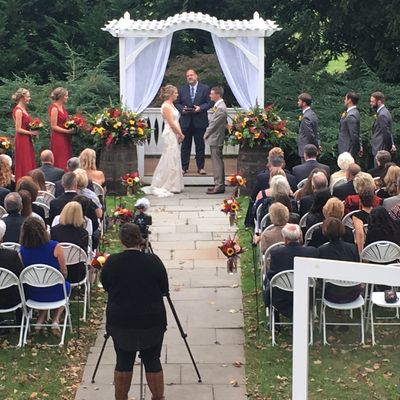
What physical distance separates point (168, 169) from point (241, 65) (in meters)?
2.50

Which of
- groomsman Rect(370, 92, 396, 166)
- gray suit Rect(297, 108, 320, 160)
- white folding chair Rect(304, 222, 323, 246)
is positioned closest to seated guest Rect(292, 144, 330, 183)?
gray suit Rect(297, 108, 320, 160)

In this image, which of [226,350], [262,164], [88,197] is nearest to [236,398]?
[226,350]

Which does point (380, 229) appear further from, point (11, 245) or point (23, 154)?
point (23, 154)

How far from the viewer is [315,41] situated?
74.9 ft

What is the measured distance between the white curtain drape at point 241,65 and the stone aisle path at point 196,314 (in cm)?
258

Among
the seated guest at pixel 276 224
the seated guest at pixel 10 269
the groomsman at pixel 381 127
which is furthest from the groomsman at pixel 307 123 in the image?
the seated guest at pixel 10 269

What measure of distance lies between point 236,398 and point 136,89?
32.8 feet

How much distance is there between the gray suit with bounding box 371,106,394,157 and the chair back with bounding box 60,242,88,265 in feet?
23.6

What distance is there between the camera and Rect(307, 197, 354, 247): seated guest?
34.3 feet

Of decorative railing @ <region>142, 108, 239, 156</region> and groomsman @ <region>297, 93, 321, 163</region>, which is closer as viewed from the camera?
groomsman @ <region>297, 93, 321, 163</region>

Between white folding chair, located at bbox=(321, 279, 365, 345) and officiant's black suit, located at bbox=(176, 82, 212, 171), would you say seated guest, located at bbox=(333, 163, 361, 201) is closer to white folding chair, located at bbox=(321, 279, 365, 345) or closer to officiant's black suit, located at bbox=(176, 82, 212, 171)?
white folding chair, located at bbox=(321, 279, 365, 345)

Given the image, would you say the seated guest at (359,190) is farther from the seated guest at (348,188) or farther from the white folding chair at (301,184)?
the white folding chair at (301,184)

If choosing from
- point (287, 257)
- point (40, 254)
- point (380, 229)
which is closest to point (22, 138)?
point (40, 254)

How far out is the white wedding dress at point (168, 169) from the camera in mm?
16781
